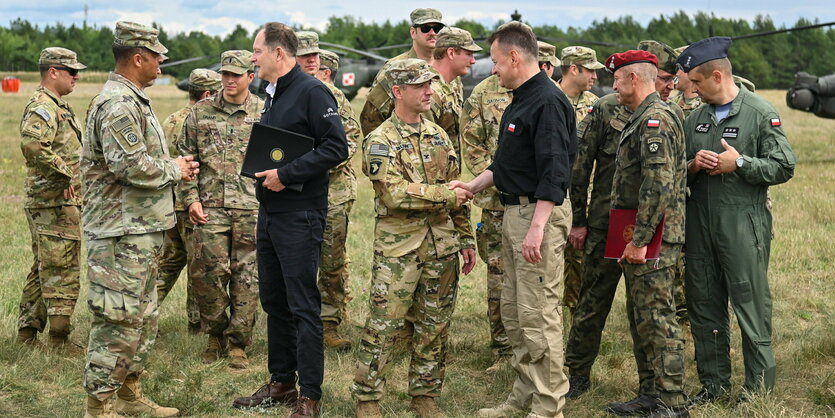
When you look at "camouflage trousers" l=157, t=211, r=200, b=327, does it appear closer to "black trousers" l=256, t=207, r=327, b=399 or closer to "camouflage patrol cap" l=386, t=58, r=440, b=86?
"black trousers" l=256, t=207, r=327, b=399

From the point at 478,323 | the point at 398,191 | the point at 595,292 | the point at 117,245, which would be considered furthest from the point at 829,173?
the point at 117,245

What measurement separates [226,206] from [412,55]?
1924mm

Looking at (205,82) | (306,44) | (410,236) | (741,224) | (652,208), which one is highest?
(306,44)

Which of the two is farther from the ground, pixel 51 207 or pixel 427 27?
pixel 427 27

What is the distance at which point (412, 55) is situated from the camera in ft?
23.0

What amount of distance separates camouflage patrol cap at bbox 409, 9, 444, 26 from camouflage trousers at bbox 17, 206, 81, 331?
304 centimetres

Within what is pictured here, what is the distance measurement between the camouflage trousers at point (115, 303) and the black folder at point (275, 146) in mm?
777

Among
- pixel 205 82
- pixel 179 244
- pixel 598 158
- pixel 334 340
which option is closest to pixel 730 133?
pixel 598 158

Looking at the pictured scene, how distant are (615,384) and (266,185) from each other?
2.72 m

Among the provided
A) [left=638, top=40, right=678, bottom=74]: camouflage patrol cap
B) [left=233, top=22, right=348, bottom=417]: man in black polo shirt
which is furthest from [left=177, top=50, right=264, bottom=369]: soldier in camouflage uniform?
[left=638, top=40, right=678, bottom=74]: camouflage patrol cap

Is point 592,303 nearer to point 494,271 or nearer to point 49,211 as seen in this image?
point 494,271

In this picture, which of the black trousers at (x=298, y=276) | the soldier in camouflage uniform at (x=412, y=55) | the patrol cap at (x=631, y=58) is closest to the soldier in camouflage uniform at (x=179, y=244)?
the soldier in camouflage uniform at (x=412, y=55)

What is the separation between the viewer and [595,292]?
5633mm

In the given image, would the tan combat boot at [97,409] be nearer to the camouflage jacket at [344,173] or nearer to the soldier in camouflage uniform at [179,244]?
the soldier in camouflage uniform at [179,244]
